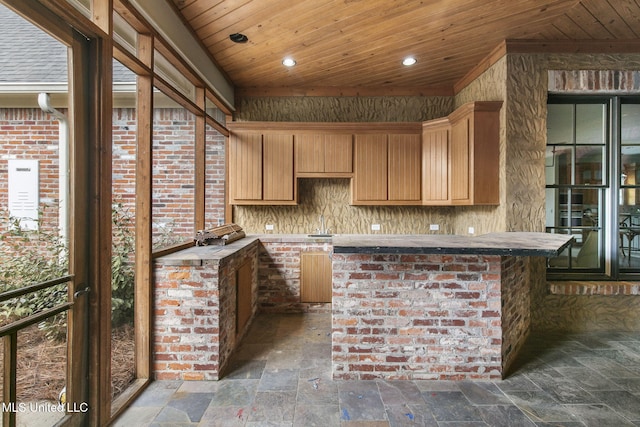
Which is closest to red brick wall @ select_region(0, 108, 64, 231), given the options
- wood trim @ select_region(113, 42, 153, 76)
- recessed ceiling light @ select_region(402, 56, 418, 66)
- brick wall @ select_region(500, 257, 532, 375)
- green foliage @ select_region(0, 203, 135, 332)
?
green foliage @ select_region(0, 203, 135, 332)

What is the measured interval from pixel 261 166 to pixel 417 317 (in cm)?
265

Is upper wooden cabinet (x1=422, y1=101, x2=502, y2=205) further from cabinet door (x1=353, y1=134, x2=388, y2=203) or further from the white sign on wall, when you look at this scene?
the white sign on wall

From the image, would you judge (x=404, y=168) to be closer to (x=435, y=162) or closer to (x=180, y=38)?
(x=435, y=162)

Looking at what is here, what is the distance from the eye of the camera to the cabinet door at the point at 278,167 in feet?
12.7

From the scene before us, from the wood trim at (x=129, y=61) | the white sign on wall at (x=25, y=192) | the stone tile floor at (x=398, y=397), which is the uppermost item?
the wood trim at (x=129, y=61)

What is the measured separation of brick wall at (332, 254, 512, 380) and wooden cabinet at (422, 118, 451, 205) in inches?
66.3

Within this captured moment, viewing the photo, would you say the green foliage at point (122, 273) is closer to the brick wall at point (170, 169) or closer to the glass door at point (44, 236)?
the brick wall at point (170, 169)

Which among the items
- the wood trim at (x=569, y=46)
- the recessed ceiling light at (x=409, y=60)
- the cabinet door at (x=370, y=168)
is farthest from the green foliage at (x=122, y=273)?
the wood trim at (x=569, y=46)

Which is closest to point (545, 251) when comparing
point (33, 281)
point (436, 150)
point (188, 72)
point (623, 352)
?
point (623, 352)

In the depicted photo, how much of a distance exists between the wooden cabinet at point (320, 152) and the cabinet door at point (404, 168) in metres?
0.58

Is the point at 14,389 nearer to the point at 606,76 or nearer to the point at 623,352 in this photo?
the point at 623,352

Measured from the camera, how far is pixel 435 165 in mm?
3748

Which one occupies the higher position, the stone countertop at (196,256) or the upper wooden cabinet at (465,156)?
the upper wooden cabinet at (465,156)

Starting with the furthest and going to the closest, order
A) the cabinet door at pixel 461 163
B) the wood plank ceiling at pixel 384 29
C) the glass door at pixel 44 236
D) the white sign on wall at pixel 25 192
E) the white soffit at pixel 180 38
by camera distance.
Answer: the cabinet door at pixel 461 163 < the wood plank ceiling at pixel 384 29 < the white soffit at pixel 180 38 < the white sign on wall at pixel 25 192 < the glass door at pixel 44 236
